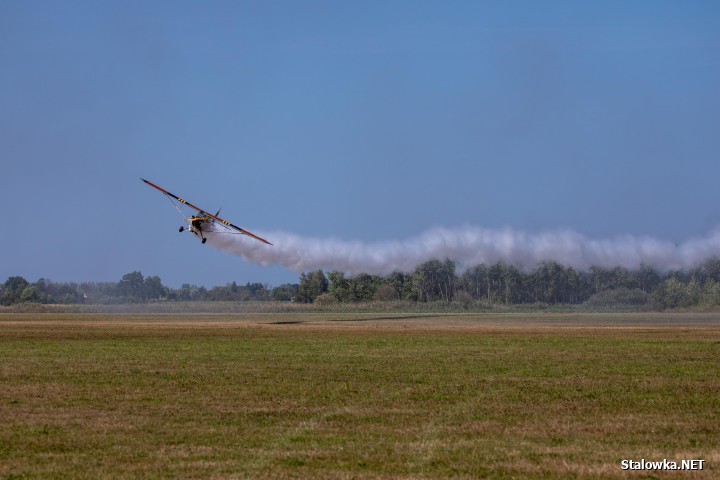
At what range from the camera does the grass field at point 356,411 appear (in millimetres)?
14750

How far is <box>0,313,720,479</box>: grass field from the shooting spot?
581 inches

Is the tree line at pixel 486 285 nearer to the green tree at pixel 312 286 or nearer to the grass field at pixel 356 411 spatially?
the green tree at pixel 312 286

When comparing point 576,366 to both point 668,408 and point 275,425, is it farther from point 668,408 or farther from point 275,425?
point 275,425

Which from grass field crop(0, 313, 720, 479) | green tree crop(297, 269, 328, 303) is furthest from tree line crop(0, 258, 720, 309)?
grass field crop(0, 313, 720, 479)

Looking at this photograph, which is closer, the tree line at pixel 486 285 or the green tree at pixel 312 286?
the tree line at pixel 486 285

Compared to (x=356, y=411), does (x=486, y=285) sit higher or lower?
higher

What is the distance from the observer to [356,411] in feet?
66.5

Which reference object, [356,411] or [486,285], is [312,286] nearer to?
[486,285]

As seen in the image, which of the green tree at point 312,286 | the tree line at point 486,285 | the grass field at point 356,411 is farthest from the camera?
the green tree at point 312,286

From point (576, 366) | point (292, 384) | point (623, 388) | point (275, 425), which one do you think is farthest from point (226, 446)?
point (576, 366)

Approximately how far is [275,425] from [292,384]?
22.9 ft

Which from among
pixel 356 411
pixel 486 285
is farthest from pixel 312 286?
pixel 356 411

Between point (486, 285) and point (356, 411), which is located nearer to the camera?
point (356, 411)

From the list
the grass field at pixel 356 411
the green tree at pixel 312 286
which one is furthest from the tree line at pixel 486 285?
the grass field at pixel 356 411
